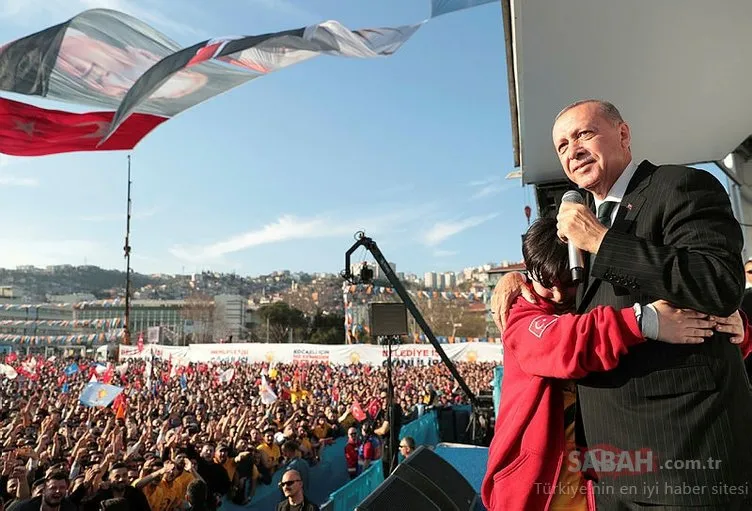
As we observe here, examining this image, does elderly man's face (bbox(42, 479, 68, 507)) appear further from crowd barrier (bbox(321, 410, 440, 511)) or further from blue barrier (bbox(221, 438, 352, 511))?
crowd barrier (bbox(321, 410, 440, 511))

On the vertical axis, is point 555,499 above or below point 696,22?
below

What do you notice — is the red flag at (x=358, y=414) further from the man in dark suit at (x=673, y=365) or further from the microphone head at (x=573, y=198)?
the microphone head at (x=573, y=198)

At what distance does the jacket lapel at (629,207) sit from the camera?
135 centimetres

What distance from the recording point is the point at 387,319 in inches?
354

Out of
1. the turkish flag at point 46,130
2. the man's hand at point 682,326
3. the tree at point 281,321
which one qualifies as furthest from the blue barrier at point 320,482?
the tree at point 281,321

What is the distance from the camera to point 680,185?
1265 millimetres

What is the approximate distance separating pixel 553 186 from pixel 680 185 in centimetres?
566

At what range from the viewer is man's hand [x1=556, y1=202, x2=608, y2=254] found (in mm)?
1282

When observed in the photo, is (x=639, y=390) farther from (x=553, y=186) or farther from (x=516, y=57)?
(x=553, y=186)

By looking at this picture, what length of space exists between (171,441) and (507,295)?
27.9ft

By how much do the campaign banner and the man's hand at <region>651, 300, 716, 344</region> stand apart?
2436 cm

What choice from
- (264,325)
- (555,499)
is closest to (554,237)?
(555,499)

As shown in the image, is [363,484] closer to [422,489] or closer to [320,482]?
[320,482]

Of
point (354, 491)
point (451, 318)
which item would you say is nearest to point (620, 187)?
point (354, 491)
